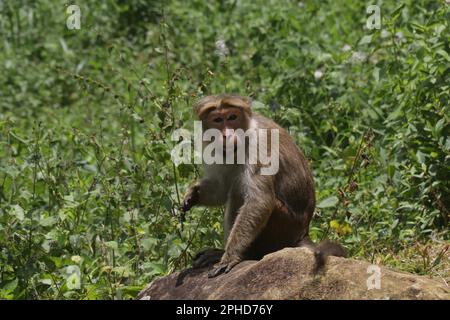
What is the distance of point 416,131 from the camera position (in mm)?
7484

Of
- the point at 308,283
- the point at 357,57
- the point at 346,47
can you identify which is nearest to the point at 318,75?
the point at 357,57

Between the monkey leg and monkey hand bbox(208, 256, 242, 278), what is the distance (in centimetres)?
13

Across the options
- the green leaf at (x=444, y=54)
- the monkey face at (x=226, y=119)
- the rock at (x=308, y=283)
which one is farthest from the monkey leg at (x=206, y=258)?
the green leaf at (x=444, y=54)

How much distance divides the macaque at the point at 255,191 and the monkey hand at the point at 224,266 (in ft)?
0.38

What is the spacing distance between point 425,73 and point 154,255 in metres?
2.56

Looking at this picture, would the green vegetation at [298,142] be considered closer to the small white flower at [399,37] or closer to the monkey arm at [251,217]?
the small white flower at [399,37]

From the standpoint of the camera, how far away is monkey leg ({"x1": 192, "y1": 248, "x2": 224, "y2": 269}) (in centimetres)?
584

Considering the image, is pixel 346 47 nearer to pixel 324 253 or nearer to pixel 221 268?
pixel 221 268

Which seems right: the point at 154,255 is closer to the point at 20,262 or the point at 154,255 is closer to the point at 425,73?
the point at 20,262

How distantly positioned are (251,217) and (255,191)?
0.57 feet

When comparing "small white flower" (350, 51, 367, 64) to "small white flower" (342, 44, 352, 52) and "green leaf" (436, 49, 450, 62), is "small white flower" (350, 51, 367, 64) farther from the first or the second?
"green leaf" (436, 49, 450, 62)

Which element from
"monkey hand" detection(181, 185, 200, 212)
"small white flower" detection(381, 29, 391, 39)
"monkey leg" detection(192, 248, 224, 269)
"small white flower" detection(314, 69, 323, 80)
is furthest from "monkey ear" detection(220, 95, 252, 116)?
"small white flower" detection(314, 69, 323, 80)

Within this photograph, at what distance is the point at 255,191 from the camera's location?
19.8ft

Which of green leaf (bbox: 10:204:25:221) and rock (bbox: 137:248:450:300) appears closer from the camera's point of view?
rock (bbox: 137:248:450:300)
